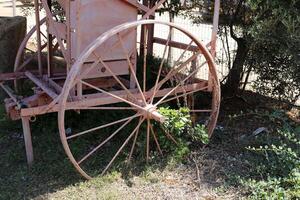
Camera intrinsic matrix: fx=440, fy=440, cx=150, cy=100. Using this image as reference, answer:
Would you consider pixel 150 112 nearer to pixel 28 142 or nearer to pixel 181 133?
pixel 181 133

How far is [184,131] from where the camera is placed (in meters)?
4.23

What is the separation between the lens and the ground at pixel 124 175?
360 cm

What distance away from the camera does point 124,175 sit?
3.86 m

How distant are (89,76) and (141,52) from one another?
1.89 meters

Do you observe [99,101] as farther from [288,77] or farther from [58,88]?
[288,77]

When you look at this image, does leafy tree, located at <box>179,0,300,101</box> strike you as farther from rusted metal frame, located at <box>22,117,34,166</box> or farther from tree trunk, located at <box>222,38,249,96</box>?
rusted metal frame, located at <box>22,117,34,166</box>

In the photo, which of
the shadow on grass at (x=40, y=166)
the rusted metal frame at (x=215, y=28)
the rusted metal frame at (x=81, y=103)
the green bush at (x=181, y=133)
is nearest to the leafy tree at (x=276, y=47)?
the rusted metal frame at (x=215, y=28)

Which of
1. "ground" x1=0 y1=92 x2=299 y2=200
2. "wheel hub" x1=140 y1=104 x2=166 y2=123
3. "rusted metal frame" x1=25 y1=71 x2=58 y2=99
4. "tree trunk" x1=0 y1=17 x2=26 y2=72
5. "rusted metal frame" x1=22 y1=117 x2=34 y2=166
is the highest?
"tree trunk" x1=0 y1=17 x2=26 y2=72

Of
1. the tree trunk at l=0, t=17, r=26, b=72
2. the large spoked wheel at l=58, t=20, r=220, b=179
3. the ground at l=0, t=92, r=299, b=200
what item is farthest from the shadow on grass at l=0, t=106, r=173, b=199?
the tree trunk at l=0, t=17, r=26, b=72

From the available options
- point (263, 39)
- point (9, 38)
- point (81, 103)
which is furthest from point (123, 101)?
point (9, 38)

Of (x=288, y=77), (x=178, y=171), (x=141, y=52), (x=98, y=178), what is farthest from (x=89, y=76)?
(x=288, y=77)

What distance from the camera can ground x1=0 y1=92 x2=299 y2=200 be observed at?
360 cm

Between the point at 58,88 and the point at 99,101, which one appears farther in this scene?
the point at 58,88

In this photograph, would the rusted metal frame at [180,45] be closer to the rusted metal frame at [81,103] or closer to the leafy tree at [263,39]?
the leafy tree at [263,39]
